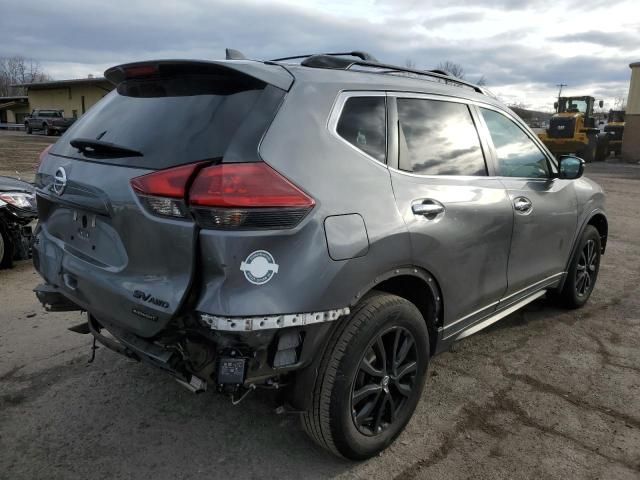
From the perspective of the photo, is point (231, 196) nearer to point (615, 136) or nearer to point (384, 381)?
point (384, 381)

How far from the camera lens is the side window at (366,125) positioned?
2.48m

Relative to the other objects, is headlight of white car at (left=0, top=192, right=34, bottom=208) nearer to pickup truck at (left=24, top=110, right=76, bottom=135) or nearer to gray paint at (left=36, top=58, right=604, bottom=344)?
gray paint at (left=36, top=58, right=604, bottom=344)

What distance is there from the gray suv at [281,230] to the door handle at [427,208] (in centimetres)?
1

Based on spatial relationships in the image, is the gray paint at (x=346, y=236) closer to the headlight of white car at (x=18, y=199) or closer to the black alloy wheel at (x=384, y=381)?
the black alloy wheel at (x=384, y=381)

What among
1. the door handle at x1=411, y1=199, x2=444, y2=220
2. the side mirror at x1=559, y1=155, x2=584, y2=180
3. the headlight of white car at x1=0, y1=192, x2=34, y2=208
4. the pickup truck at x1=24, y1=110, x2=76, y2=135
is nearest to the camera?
the door handle at x1=411, y1=199, x2=444, y2=220

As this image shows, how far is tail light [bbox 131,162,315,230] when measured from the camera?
2.04 meters

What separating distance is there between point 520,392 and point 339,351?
1.66m

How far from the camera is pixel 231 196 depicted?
2029 mm

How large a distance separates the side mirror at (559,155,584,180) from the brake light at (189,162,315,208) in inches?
112

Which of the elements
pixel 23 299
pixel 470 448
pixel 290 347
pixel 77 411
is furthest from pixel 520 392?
pixel 23 299

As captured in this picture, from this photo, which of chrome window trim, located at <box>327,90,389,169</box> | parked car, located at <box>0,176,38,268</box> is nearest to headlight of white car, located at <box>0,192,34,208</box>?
parked car, located at <box>0,176,38,268</box>

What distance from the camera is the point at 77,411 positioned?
3.03 meters

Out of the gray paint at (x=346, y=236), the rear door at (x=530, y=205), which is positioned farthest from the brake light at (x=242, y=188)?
the rear door at (x=530, y=205)

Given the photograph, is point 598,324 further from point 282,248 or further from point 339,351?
point 282,248
